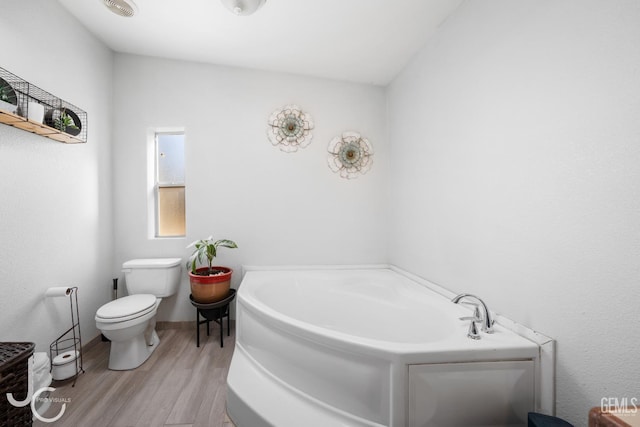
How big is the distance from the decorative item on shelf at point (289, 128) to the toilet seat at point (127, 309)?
5.63 ft

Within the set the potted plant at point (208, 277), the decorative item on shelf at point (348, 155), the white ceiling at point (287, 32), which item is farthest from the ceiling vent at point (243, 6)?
the potted plant at point (208, 277)

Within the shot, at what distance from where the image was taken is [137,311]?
1.84 metres

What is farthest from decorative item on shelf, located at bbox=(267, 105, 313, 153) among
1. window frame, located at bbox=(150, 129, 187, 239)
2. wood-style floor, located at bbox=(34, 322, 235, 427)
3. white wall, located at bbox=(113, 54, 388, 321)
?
wood-style floor, located at bbox=(34, 322, 235, 427)

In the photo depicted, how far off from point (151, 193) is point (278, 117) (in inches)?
57.1

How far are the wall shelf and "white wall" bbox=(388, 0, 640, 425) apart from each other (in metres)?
2.52

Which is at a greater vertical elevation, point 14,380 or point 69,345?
point 14,380

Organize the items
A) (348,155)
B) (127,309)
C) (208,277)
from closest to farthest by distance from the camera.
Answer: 1. (127,309)
2. (208,277)
3. (348,155)

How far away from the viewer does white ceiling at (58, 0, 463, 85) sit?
1688mm

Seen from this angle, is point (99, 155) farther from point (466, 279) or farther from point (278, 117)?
point (466, 279)

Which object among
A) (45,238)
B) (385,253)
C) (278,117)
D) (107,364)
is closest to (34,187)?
(45,238)

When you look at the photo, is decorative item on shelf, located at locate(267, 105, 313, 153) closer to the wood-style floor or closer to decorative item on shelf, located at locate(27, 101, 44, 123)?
decorative item on shelf, located at locate(27, 101, 44, 123)

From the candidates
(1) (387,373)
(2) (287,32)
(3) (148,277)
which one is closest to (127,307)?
(3) (148,277)

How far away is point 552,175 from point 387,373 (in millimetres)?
1091

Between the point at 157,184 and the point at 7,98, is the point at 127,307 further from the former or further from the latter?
the point at 7,98
